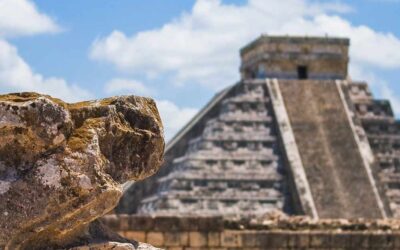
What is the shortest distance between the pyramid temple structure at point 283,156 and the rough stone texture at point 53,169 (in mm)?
35915

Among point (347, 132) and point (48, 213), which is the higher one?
point (347, 132)

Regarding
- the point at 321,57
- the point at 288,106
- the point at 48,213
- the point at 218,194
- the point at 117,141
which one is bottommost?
the point at 48,213

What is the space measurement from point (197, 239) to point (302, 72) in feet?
130

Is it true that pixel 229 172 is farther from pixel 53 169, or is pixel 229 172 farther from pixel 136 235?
pixel 53 169

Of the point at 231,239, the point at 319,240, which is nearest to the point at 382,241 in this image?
the point at 319,240

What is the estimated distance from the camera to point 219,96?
173 ft

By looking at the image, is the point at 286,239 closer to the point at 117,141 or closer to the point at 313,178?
the point at 117,141

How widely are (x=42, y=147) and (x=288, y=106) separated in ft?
145

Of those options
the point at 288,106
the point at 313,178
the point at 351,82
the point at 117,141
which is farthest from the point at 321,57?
the point at 117,141

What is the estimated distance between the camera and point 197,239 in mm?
15703

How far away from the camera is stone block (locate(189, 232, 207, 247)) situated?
15.7 metres

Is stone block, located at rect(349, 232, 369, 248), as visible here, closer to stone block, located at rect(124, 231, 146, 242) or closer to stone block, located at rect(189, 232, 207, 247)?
stone block, located at rect(189, 232, 207, 247)

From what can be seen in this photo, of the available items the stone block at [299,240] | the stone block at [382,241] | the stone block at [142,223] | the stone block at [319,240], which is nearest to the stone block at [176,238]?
the stone block at [142,223]

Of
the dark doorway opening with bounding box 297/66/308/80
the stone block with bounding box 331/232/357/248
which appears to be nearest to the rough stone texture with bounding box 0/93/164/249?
the stone block with bounding box 331/232/357/248
